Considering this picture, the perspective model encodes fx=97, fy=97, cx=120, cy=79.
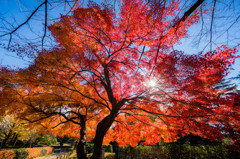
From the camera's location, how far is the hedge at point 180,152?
4.86 metres

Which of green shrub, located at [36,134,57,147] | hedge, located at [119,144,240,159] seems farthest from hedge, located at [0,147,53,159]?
hedge, located at [119,144,240,159]

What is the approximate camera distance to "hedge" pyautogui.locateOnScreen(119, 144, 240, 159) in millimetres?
4858

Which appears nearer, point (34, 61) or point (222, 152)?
point (34, 61)

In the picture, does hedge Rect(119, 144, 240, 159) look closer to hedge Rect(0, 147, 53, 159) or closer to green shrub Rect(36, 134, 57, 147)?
hedge Rect(0, 147, 53, 159)

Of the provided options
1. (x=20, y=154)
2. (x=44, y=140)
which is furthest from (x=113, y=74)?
(x=44, y=140)

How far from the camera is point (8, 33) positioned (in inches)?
70.8

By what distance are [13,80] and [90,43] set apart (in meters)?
3.56

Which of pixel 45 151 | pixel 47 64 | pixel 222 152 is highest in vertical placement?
pixel 47 64

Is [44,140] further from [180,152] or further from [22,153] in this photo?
[180,152]

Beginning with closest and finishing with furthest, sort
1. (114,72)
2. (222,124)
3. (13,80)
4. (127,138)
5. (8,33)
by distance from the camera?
(8,33) < (222,124) < (13,80) < (114,72) < (127,138)

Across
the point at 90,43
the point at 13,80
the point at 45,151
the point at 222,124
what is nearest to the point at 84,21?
the point at 90,43

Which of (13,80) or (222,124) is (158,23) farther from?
(13,80)

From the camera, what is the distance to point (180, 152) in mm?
6066

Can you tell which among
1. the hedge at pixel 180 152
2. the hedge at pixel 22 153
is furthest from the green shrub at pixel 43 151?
the hedge at pixel 180 152
